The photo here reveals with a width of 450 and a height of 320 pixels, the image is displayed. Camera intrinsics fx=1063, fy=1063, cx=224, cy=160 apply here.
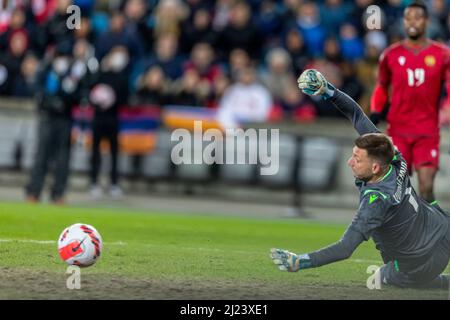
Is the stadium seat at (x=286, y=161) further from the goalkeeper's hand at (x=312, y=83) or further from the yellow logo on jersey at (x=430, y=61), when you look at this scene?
the goalkeeper's hand at (x=312, y=83)

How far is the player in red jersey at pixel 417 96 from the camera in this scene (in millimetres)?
12406

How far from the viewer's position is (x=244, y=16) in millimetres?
21891

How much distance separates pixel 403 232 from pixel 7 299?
11.1ft

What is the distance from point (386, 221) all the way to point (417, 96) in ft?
13.0

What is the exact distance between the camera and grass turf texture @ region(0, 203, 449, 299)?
887 centimetres

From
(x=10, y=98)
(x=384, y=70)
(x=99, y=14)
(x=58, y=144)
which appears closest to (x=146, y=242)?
(x=384, y=70)

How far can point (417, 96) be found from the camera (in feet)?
41.1

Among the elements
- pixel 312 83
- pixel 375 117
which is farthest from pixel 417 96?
pixel 312 83

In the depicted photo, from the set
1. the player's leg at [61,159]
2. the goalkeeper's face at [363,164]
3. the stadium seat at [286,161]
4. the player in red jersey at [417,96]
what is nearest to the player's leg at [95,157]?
the player's leg at [61,159]

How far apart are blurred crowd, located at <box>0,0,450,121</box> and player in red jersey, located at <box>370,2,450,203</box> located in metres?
7.71

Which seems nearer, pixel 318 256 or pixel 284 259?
pixel 284 259

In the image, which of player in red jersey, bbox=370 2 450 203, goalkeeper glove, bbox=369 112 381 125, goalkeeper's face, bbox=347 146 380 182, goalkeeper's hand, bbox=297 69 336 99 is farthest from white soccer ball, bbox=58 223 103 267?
player in red jersey, bbox=370 2 450 203

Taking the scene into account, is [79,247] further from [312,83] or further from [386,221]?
[386,221]
